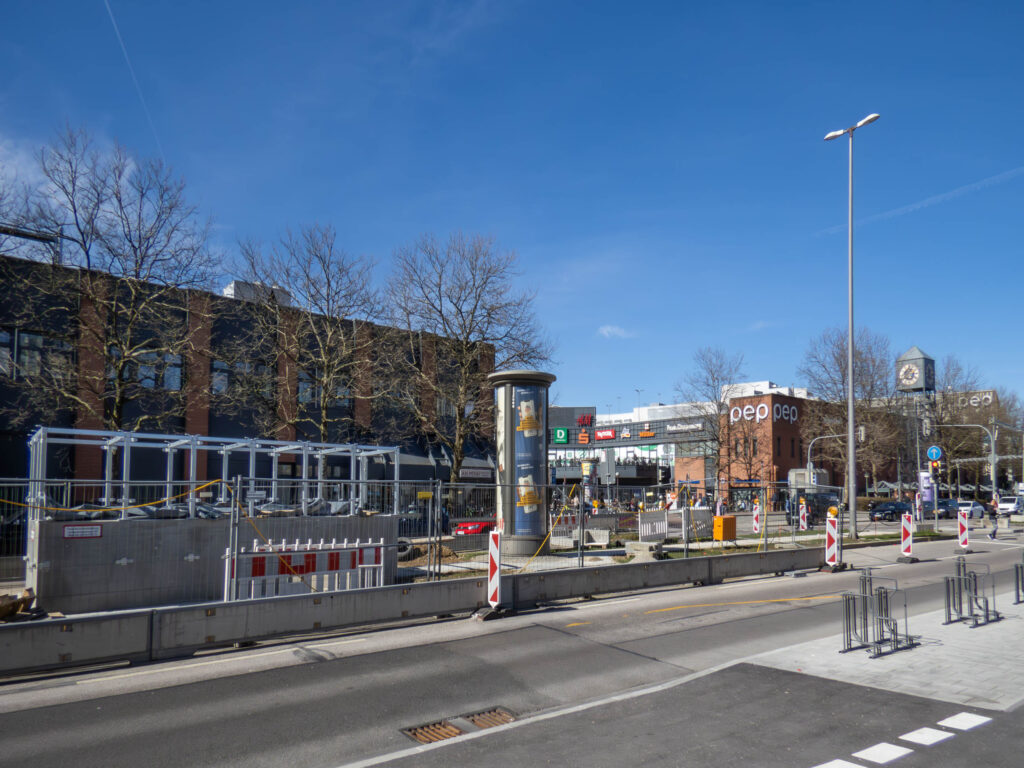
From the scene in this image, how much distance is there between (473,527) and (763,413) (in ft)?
179

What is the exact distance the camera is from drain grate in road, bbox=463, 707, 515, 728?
6949mm

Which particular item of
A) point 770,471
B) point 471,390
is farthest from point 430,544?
point 770,471

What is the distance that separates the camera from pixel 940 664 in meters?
8.84

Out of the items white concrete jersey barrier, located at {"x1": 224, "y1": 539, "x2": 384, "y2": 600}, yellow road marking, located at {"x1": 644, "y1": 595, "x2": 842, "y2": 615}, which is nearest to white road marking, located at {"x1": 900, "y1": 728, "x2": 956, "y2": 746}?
yellow road marking, located at {"x1": 644, "y1": 595, "x2": 842, "y2": 615}

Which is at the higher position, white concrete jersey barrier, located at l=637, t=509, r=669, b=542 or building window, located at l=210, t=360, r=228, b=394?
building window, located at l=210, t=360, r=228, b=394

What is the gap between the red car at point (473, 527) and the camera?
1755cm

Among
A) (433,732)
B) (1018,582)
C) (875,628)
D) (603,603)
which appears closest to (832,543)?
(1018,582)

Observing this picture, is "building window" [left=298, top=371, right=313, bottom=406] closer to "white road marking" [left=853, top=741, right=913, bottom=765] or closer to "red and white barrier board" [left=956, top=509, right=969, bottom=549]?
"red and white barrier board" [left=956, top=509, right=969, bottom=549]

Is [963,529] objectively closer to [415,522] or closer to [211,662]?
[415,522]

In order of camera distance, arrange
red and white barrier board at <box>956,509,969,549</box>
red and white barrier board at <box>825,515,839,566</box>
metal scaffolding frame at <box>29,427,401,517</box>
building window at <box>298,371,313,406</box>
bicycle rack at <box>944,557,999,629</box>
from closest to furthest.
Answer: bicycle rack at <box>944,557,999,629</box> < metal scaffolding frame at <box>29,427,401,517</box> < red and white barrier board at <box>825,515,839,566</box> < red and white barrier board at <box>956,509,969,549</box> < building window at <box>298,371,313,406</box>

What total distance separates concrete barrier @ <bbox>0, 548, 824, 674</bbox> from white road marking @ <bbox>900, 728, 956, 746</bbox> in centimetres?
768

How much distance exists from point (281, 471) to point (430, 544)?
23166 millimetres

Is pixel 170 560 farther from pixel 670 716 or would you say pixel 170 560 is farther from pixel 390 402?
pixel 390 402

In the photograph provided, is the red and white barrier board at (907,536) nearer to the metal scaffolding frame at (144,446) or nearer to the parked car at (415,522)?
the parked car at (415,522)
